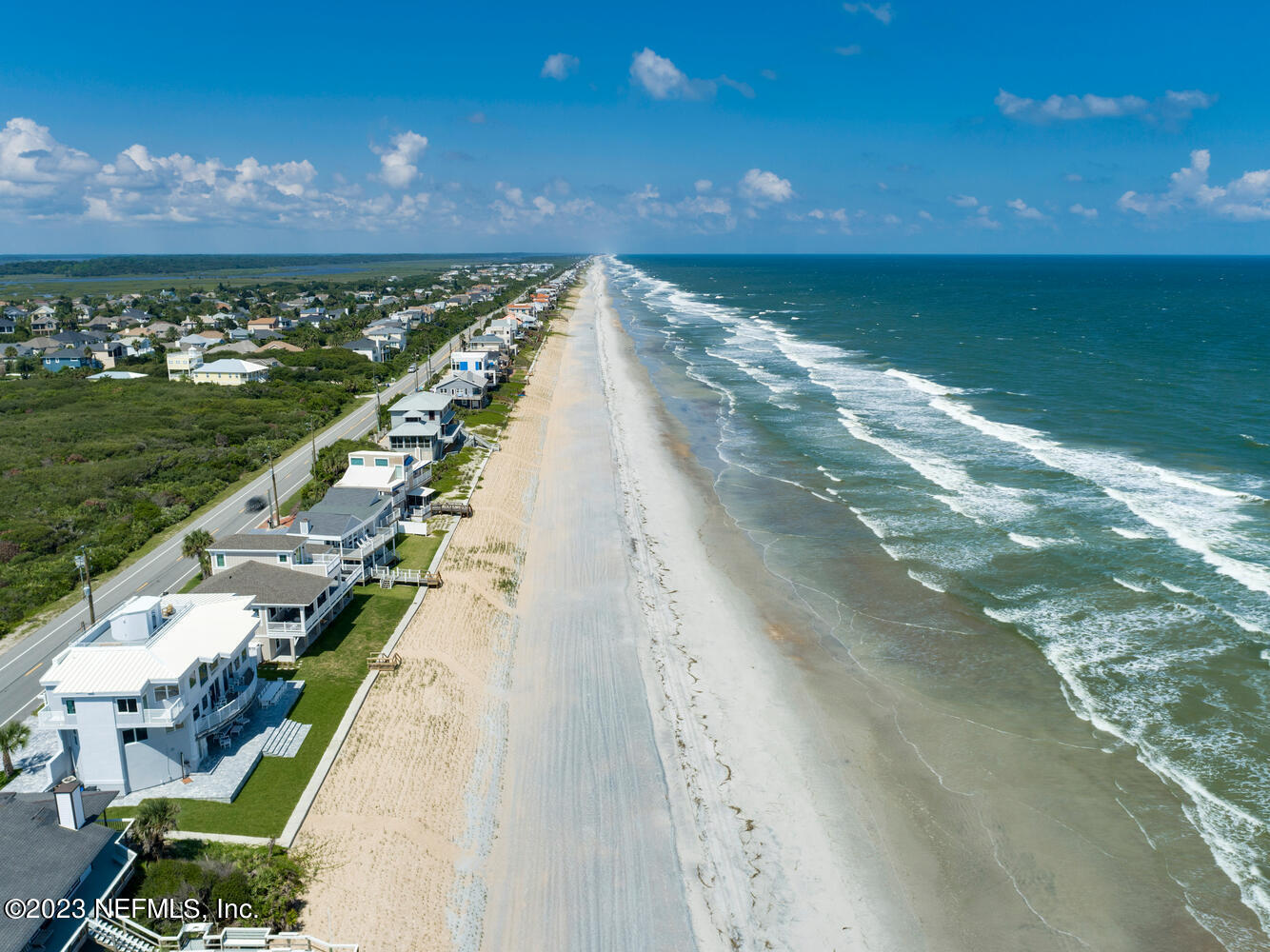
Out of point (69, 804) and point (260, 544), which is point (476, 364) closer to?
point (260, 544)

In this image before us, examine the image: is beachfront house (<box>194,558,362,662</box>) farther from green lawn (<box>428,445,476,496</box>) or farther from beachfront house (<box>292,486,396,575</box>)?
green lawn (<box>428,445,476,496</box>)

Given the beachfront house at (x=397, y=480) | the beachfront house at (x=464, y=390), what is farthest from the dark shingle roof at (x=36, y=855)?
the beachfront house at (x=464, y=390)

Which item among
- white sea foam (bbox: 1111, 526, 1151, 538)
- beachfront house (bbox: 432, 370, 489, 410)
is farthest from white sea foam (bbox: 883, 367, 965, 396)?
beachfront house (bbox: 432, 370, 489, 410)

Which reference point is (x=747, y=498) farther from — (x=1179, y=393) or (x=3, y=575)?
(x=1179, y=393)

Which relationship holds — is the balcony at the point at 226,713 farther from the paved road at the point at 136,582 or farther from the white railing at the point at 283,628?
the paved road at the point at 136,582

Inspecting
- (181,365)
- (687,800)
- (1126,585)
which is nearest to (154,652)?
(687,800)
